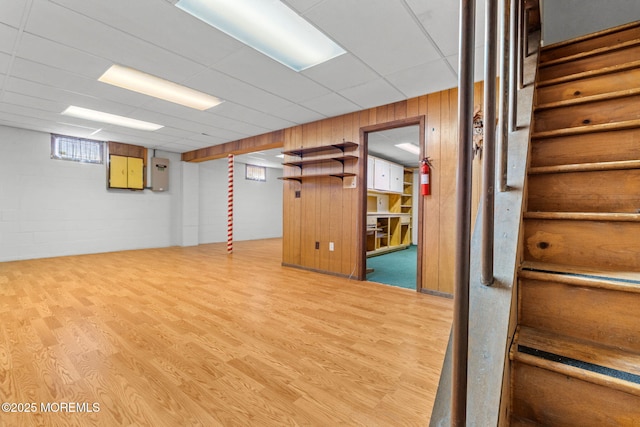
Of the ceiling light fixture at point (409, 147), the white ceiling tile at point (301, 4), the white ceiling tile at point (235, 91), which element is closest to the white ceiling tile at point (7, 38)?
the white ceiling tile at point (235, 91)

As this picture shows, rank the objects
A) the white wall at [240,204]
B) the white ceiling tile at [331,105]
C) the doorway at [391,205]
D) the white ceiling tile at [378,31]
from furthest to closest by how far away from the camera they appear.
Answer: the white wall at [240,204] → the doorway at [391,205] → the white ceiling tile at [331,105] → the white ceiling tile at [378,31]

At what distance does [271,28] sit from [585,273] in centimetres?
267

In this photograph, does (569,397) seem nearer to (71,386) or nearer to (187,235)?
(71,386)

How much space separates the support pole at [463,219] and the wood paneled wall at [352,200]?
2817 mm

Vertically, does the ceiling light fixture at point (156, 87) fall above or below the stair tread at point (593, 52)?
above

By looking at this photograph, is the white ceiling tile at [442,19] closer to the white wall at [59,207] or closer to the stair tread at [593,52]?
the stair tread at [593,52]

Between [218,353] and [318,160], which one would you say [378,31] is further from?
[218,353]

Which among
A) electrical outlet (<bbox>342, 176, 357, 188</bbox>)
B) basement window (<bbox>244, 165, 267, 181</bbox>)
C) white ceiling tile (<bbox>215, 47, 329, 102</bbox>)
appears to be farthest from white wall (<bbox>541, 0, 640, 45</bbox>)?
basement window (<bbox>244, 165, 267, 181</bbox>)

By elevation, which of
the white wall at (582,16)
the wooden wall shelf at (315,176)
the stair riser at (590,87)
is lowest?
the wooden wall shelf at (315,176)

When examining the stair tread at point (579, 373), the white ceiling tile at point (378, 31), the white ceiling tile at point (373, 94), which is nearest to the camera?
the stair tread at point (579, 373)

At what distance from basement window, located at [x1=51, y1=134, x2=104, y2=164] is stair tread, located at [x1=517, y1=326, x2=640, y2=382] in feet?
25.8

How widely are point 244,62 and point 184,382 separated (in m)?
2.77

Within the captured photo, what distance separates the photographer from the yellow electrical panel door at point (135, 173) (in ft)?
22.0

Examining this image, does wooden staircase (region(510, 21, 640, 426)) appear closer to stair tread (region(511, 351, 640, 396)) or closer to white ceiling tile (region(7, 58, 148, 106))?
stair tread (region(511, 351, 640, 396))
